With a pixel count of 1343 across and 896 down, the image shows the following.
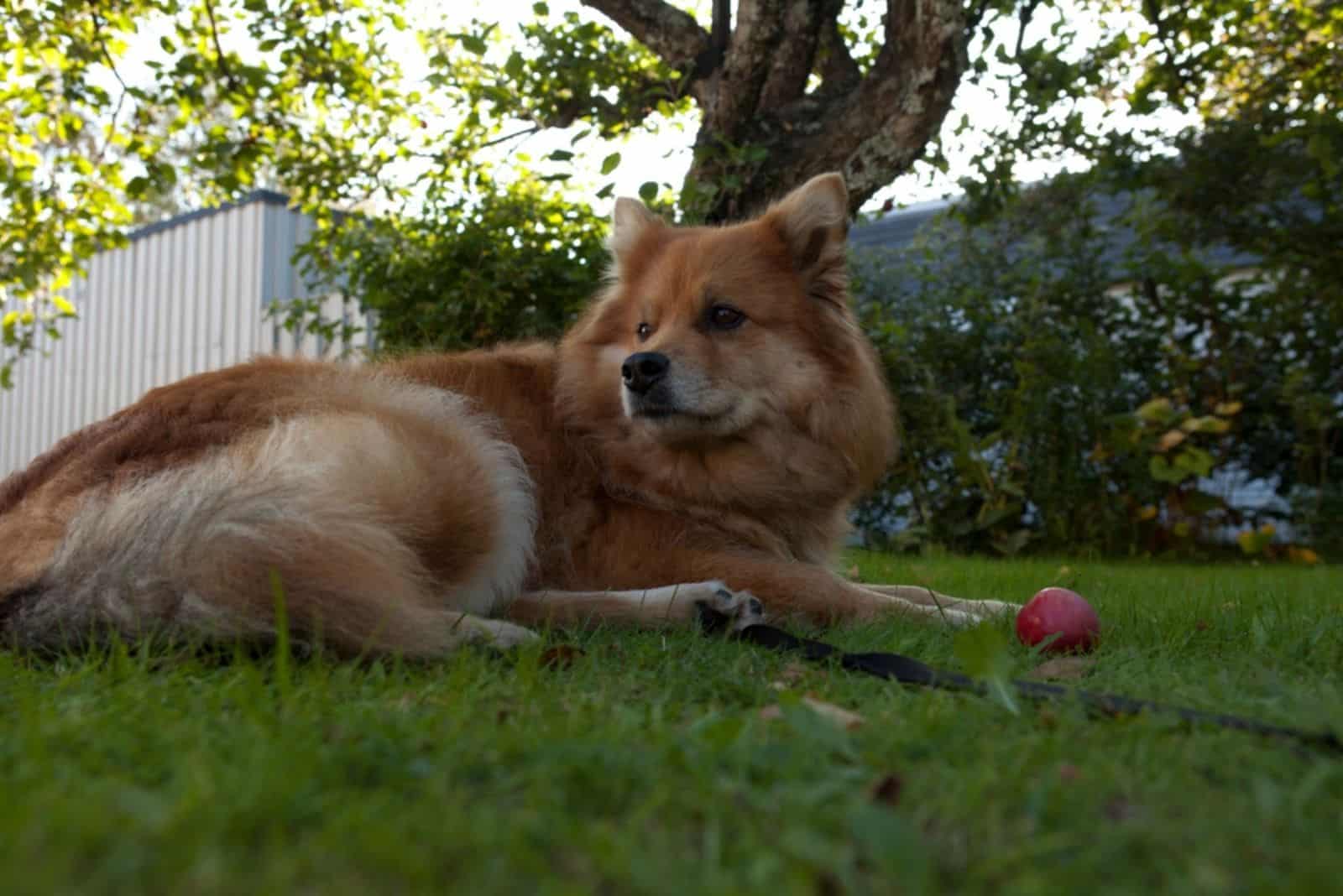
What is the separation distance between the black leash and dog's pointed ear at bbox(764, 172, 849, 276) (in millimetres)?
1730

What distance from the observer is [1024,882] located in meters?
0.99

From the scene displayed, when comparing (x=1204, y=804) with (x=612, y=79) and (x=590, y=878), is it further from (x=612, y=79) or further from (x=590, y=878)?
(x=612, y=79)

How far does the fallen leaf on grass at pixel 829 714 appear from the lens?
5.41 feet

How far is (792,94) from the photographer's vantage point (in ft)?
19.7

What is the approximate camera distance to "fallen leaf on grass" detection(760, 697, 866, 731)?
5.41ft

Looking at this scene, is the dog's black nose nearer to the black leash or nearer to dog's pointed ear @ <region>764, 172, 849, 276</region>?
dog's pointed ear @ <region>764, 172, 849, 276</region>

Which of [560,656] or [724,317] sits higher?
[724,317]

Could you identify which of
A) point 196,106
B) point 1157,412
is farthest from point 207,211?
point 1157,412

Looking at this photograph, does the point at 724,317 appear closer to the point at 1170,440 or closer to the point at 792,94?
the point at 792,94

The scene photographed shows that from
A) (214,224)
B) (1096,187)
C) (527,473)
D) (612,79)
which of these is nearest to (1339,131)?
(1096,187)

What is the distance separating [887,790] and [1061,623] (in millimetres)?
1648

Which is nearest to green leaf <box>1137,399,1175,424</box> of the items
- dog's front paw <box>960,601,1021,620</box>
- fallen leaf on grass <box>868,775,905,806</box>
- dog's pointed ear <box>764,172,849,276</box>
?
dog's pointed ear <box>764,172,849,276</box>

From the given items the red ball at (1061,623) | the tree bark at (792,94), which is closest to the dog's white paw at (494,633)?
the red ball at (1061,623)

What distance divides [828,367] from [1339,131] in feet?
16.7
